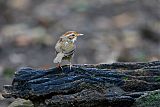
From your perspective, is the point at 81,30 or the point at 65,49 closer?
the point at 65,49

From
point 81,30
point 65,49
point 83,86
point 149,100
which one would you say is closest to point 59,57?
point 65,49

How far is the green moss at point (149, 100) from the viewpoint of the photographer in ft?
19.1

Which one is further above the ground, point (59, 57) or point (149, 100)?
point (59, 57)

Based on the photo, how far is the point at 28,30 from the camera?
1360 cm

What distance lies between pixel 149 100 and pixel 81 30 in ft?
25.7

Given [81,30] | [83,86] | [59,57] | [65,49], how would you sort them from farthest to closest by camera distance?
[81,30], [65,49], [59,57], [83,86]

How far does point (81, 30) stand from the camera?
13578 millimetres

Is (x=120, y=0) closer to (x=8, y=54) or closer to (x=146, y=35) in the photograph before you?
(x=146, y=35)

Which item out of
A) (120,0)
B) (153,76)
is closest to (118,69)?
(153,76)

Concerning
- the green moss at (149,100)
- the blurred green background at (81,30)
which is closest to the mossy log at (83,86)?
the green moss at (149,100)

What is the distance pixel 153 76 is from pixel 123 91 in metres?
0.47

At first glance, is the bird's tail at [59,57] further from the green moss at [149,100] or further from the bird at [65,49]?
the green moss at [149,100]

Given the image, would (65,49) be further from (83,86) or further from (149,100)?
(149,100)

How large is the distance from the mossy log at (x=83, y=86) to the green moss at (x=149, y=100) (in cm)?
6
